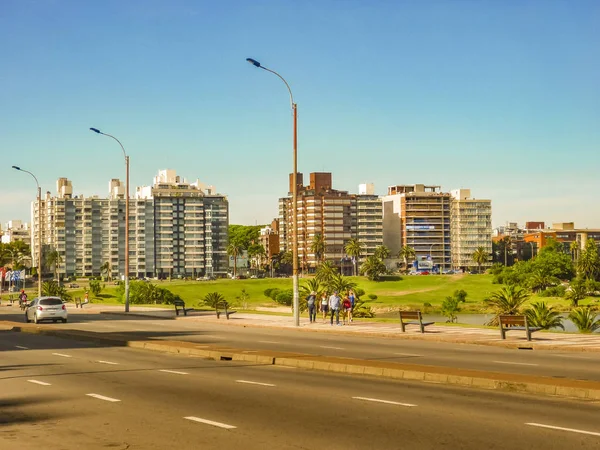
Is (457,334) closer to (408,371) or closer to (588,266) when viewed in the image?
(408,371)

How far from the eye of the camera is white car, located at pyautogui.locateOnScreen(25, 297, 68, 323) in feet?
175

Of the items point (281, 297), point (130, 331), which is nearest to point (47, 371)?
point (130, 331)

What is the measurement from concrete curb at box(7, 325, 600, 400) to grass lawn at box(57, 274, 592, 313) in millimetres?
103875

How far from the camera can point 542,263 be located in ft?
584

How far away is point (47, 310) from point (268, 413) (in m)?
41.6

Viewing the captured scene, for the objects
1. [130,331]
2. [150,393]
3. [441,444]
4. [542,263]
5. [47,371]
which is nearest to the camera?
[441,444]

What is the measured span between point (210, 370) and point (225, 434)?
1086 centimetres

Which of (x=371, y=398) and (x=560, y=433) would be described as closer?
(x=560, y=433)

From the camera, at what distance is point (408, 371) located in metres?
20.3

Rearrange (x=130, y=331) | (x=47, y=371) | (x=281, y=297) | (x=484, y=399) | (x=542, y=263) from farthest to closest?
1. (x=542, y=263)
2. (x=281, y=297)
3. (x=130, y=331)
4. (x=47, y=371)
5. (x=484, y=399)

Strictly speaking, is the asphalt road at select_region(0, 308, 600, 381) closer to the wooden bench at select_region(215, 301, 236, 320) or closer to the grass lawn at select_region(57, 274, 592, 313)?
the wooden bench at select_region(215, 301, 236, 320)

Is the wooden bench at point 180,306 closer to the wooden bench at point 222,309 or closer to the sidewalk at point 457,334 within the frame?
the wooden bench at point 222,309

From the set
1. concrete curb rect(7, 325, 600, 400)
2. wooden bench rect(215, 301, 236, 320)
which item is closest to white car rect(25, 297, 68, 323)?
wooden bench rect(215, 301, 236, 320)

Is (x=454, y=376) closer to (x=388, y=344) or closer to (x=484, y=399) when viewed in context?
(x=484, y=399)
